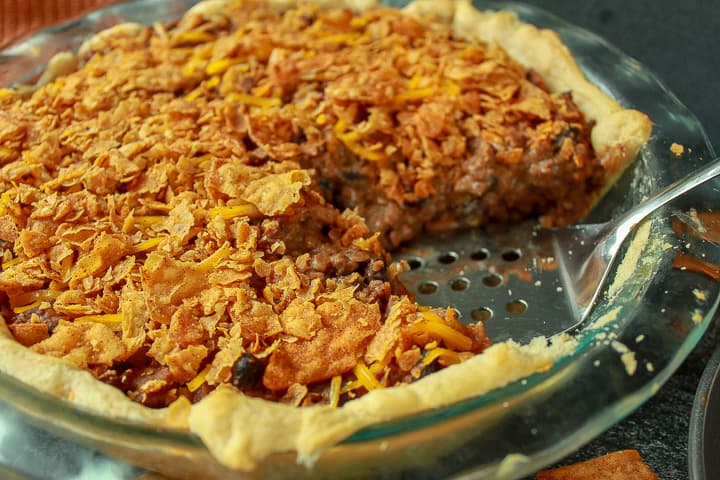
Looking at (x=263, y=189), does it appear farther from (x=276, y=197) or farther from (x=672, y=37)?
(x=672, y=37)

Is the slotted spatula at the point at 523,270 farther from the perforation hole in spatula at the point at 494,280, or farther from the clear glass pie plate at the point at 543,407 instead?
the clear glass pie plate at the point at 543,407

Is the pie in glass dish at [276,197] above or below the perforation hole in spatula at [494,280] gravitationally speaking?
above

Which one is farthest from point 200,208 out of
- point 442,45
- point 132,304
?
point 442,45

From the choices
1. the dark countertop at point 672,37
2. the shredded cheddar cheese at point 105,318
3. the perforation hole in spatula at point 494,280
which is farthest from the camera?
the dark countertop at point 672,37

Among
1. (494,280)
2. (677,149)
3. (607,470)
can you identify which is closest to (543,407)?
(607,470)

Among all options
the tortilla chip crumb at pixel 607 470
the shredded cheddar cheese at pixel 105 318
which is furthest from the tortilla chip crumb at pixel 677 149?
the shredded cheddar cheese at pixel 105 318

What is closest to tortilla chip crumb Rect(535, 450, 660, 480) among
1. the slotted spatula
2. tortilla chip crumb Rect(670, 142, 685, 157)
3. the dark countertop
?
the slotted spatula

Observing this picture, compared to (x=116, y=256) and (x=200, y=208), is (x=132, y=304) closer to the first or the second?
(x=116, y=256)
